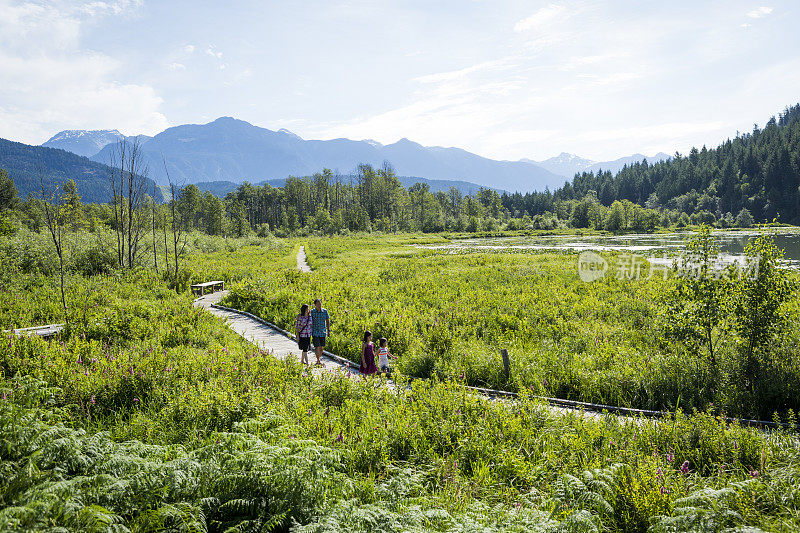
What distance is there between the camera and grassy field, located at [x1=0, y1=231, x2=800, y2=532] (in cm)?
404

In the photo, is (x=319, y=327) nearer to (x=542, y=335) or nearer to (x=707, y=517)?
(x=542, y=335)

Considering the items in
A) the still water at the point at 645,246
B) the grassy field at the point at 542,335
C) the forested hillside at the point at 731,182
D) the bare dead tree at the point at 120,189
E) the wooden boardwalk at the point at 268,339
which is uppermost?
the forested hillside at the point at 731,182

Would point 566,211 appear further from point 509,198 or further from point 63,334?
point 63,334

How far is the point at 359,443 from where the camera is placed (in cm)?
609

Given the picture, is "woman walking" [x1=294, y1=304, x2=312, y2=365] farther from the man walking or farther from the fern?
the fern

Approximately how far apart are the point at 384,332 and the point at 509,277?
512 inches

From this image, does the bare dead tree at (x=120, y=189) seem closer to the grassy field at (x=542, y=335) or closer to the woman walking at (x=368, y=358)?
the grassy field at (x=542, y=335)

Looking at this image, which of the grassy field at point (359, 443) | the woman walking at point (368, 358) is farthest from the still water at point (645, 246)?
the woman walking at point (368, 358)

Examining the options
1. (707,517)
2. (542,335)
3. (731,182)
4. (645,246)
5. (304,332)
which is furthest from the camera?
(731,182)

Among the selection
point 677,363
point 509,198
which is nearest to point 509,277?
point 677,363

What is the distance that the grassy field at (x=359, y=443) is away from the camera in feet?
13.3

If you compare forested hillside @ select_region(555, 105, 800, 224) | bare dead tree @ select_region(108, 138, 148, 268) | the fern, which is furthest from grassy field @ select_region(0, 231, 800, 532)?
forested hillside @ select_region(555, 105, 800, 224)

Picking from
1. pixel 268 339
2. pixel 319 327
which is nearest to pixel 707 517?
pixel 319 327

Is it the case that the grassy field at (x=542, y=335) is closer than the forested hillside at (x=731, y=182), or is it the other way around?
the grassy field at (x=542, y=335)
